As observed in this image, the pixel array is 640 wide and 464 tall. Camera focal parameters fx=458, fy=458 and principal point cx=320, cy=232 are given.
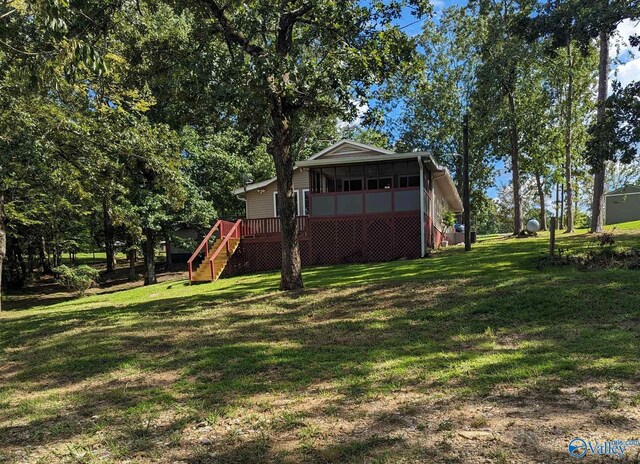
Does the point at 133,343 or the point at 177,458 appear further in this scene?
the point at 133,343

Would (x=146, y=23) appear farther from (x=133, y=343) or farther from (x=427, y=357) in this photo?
(x=427, y=357)

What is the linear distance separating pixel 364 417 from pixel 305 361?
1.73m

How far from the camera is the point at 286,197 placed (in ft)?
32.3

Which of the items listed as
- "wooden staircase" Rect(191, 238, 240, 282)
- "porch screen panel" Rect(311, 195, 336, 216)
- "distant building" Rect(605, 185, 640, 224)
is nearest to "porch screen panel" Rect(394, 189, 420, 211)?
"porch screen panel" Rect(311, 195, 336, 216)

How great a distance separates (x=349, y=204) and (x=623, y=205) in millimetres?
19503

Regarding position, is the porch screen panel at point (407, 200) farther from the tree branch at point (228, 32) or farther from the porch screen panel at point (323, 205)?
the tree branch at point (228, 32)

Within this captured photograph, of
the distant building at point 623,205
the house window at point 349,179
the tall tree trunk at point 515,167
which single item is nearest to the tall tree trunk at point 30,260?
the house window at point 349,179

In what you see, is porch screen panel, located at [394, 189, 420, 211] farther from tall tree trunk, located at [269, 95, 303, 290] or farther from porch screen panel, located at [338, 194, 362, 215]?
tall tree trunk, located at [269, 95, 303, 290]

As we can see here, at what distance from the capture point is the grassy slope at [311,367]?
319cm

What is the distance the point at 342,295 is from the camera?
9.06 meters

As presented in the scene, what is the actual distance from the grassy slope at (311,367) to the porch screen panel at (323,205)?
319 inches

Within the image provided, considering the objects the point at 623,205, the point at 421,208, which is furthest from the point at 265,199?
the point at 623,205

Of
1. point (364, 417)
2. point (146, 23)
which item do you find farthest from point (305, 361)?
point (146, 23)

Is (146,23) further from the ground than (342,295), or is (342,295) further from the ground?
(146,23)
